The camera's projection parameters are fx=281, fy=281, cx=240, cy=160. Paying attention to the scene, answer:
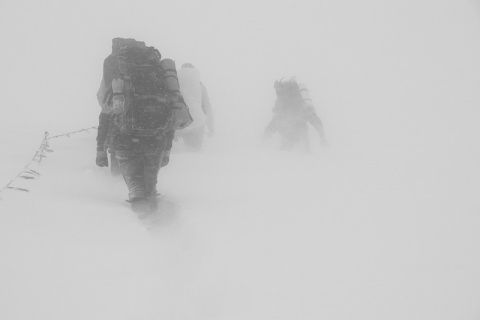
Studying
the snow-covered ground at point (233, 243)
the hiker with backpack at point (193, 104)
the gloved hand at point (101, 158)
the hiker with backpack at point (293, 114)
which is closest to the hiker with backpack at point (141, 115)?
the gloved hand at point (101, 158)

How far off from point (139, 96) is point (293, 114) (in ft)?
16.9

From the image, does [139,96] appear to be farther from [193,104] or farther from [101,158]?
[193,104]

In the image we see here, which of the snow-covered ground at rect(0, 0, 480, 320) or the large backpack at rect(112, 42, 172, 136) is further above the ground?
the large backpack at rect(112, 42, 172, 136)

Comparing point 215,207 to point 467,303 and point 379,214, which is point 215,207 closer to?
point 379,214

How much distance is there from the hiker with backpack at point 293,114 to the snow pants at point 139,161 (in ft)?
16.0

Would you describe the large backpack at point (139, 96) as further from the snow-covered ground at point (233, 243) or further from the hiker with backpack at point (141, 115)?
the snow-covered ground at point (233, 243)

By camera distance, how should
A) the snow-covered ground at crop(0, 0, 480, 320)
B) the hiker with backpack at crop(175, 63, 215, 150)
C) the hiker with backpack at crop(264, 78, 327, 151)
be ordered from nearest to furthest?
1. the snow-covered ground at crop(0, 0, 480, 320)
2. the hiker with backpack at crop(175, 63, 215, 150)
3. the hiker with backpack at crop(264, 78, 327, 151)

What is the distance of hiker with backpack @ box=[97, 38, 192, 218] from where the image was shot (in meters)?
3.11

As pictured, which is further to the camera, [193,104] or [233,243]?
[193,104]

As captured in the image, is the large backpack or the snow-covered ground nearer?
the snow-covered ground

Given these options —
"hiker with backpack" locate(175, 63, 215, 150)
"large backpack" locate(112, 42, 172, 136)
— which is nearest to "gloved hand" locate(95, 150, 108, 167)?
"large backpack" locate(112, 42, 172, 136)

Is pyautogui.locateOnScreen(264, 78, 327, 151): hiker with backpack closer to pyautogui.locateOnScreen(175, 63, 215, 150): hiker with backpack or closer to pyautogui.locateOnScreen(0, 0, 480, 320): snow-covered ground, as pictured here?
pyautogui.locateOnScreen(0, 0, 480, 320): snow-covered ground

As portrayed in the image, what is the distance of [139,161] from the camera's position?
3320 millimetres

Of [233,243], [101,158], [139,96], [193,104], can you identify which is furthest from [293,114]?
[233,243]
